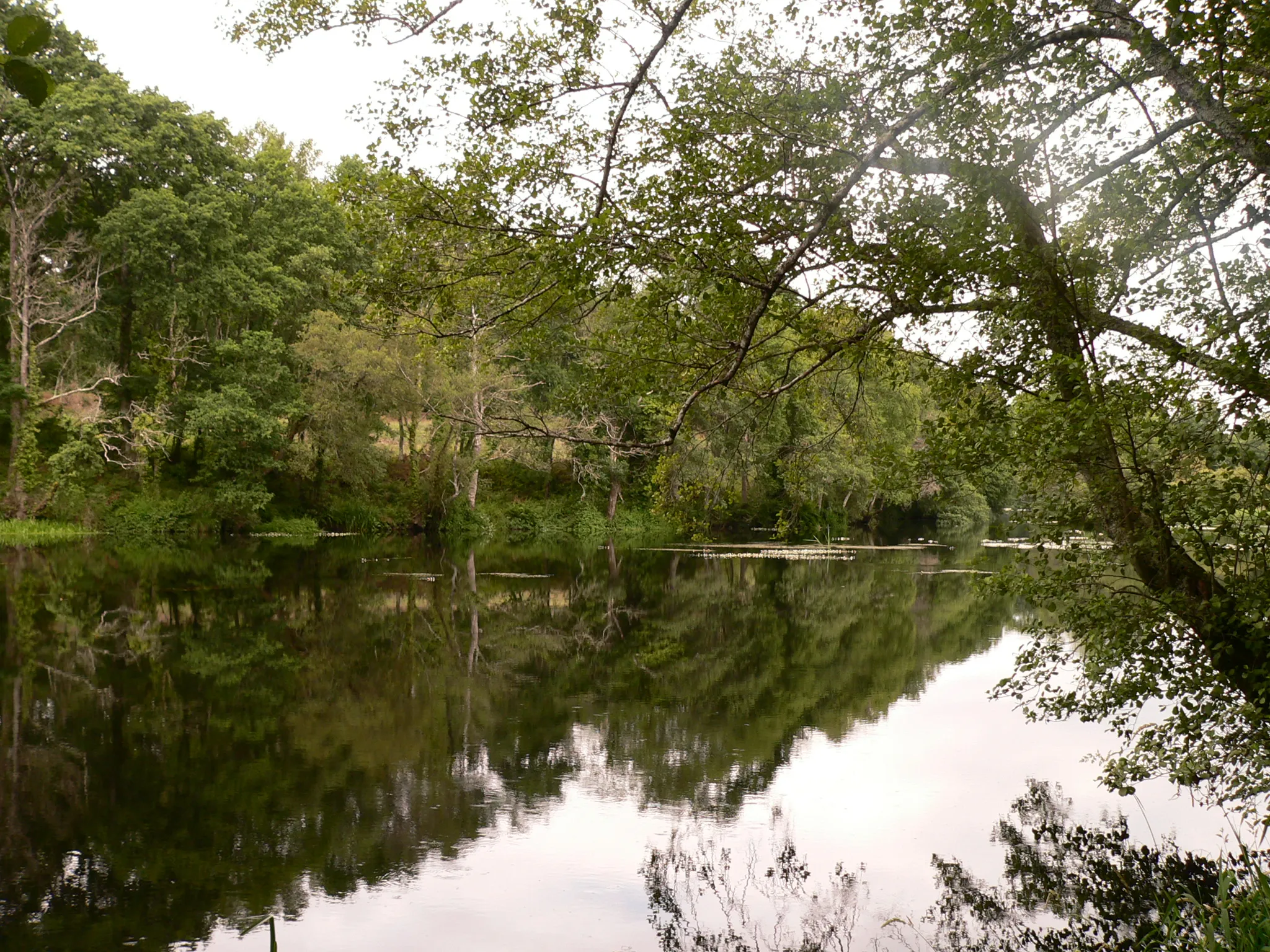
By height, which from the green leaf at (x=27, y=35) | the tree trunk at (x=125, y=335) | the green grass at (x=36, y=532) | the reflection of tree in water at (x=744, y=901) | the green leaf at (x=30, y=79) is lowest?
the reflection of tree in water at (x=744, y=901)

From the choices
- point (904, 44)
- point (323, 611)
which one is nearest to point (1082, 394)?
point (904, 44)

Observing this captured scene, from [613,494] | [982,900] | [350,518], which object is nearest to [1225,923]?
[982,900]

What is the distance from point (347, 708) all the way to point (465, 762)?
270 cm

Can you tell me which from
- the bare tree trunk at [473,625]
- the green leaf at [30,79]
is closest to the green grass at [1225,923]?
the green leaf at [30,79]

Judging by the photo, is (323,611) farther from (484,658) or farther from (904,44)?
(904,44)

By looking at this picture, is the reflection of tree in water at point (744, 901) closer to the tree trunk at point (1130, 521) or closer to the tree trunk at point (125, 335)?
the tree trunk at point (1130, 521)

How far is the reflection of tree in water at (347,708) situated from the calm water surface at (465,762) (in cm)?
4

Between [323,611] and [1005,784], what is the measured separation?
1330cm

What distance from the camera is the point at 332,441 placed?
37875 mm

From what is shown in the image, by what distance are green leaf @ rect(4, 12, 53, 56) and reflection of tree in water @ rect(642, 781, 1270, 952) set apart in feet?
20.7

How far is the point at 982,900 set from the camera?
735 cm

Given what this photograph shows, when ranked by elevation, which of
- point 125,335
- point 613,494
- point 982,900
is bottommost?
point 982,900

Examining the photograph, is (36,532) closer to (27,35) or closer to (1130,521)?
(1130,521)

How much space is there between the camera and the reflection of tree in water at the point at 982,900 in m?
6.62
